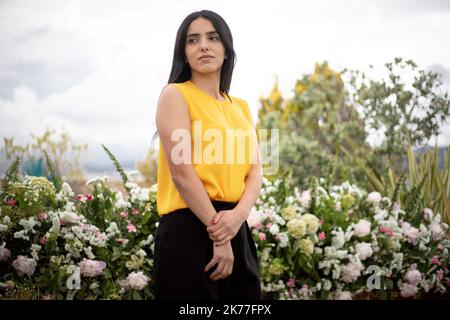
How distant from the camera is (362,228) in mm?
3824

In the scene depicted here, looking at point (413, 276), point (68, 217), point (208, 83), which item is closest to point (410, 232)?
point (413, 276)

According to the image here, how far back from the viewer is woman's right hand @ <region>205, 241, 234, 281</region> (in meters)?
1.90

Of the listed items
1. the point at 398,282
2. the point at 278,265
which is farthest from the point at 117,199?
the point at 398,282

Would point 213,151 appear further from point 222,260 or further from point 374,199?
point 374,199

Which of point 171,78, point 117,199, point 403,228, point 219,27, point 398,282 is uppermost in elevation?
point 219,27

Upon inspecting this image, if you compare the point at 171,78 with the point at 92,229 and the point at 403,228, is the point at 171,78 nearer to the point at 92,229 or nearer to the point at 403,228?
the point at 92,229

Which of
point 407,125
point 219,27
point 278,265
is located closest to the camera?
point 219,27

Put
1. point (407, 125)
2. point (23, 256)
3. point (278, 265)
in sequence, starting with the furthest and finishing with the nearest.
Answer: point (407, 125), point (278, 265), point (23, 256)

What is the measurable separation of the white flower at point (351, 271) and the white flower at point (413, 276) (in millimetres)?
468

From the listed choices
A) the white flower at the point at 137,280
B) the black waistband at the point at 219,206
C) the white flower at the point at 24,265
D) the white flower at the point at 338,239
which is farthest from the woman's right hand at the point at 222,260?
the white flower at the point at 338,239

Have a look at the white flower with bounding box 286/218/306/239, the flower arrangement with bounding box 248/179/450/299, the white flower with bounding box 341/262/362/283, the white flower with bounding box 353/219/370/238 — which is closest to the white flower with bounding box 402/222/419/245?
the flower arrangement with bounding box 248/179/450/299

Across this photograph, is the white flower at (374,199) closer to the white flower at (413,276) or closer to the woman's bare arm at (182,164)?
the white flower at (413,276)
